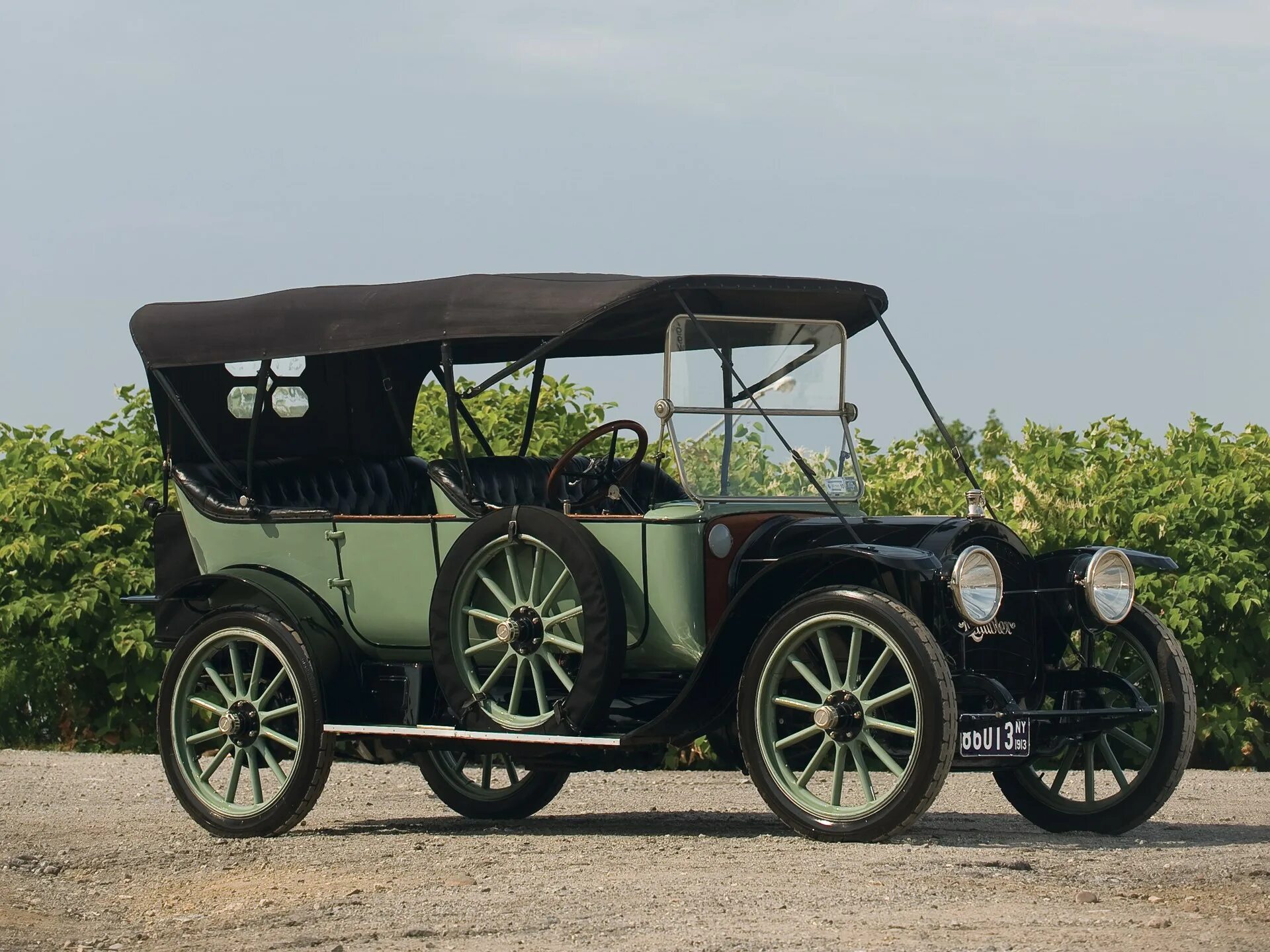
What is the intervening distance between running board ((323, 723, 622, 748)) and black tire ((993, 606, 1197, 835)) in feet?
6.15

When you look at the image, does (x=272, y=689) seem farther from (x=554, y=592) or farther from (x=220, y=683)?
(x=554, y=592)

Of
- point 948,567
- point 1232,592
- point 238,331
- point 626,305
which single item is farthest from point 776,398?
point 1232,592

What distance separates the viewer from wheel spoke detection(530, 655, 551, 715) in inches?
325

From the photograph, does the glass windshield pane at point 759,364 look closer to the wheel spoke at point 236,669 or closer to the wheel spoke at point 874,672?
the wheel spoke at point 874,672

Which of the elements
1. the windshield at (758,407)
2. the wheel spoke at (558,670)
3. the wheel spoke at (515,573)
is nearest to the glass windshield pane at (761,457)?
the windshield at (758,407)

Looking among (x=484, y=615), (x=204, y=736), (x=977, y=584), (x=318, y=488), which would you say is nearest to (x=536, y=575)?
(x=484, y=615)

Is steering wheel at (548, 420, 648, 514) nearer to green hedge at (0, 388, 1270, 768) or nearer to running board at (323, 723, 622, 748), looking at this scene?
running board at (323, 723, 622, 748)

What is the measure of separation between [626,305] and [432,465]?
1.30 metres

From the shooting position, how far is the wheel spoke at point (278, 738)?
884cm

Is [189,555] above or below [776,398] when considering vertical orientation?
below

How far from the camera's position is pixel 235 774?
9086 millimetres

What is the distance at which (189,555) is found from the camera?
980 cm

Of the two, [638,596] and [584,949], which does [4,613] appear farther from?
[584,949]

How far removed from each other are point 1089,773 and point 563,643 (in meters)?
2.31
